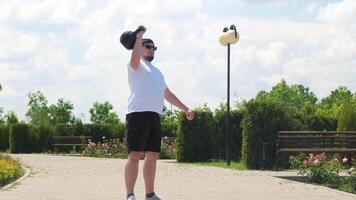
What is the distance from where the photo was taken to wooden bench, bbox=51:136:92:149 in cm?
3550

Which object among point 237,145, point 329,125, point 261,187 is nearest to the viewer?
point 261,187

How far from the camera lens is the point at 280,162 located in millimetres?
17062

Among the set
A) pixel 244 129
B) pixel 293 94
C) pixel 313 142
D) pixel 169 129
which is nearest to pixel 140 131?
pixel 244 129

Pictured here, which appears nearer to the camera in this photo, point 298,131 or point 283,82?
point 298,131

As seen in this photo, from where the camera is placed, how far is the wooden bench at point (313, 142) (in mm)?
16862

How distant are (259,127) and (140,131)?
10.1 meters

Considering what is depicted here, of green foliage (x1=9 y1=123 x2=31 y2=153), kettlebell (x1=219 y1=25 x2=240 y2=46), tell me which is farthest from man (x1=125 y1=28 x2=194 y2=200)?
green foliage (x1=9 y1=123 x2=31 y2=153)

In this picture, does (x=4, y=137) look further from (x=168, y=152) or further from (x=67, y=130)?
(x=168, y=152)

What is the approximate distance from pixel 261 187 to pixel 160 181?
227 cm

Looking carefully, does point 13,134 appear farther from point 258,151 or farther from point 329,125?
point 258,151

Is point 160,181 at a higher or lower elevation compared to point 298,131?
lower

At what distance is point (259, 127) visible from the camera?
1711 cm

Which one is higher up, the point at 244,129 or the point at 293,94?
the point at 293,94

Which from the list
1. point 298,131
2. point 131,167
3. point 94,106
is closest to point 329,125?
point 298,131
